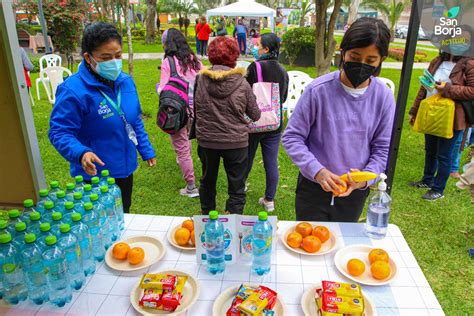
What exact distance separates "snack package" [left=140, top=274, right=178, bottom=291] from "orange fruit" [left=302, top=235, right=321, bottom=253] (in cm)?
67

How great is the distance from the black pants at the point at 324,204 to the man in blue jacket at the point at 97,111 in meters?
1.25

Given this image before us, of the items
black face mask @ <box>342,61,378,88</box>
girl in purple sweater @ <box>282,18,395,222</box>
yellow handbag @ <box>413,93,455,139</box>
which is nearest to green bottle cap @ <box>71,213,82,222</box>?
girl in purple sweater @ <box>282,18,395,222</box>

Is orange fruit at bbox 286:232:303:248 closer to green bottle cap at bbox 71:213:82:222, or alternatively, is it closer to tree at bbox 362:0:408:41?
green bottle cap at bbox 71:213:82:222

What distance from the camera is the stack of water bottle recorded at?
A: 1.46 m

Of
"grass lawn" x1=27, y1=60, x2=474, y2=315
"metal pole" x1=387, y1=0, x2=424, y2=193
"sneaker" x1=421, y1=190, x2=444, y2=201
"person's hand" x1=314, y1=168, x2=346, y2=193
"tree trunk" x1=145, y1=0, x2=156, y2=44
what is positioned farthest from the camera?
"tree trunk" x1=145, y1=0, x2=156, y2=44

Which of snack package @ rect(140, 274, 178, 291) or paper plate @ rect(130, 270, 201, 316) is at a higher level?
snack package @ rect(140, 274, 178, 291)

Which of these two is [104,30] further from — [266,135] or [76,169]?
[266,135]

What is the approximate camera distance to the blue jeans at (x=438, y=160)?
4203mm

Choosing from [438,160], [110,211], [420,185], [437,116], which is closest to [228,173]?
[110,211]

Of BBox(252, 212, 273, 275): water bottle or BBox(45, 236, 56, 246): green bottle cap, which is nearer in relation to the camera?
BBox(45, 236, 56, 246): green bottle cap

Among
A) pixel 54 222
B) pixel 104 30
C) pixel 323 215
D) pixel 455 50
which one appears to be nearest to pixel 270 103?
pixel 323 215

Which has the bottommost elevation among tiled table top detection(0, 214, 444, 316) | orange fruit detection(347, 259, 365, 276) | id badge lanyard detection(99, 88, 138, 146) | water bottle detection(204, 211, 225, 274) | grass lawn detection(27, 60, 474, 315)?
grass lawn detection(27, 60, 474, 315)

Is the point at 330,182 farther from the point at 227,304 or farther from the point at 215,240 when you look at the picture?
the point at 227,304

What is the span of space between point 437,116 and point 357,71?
2.63m
